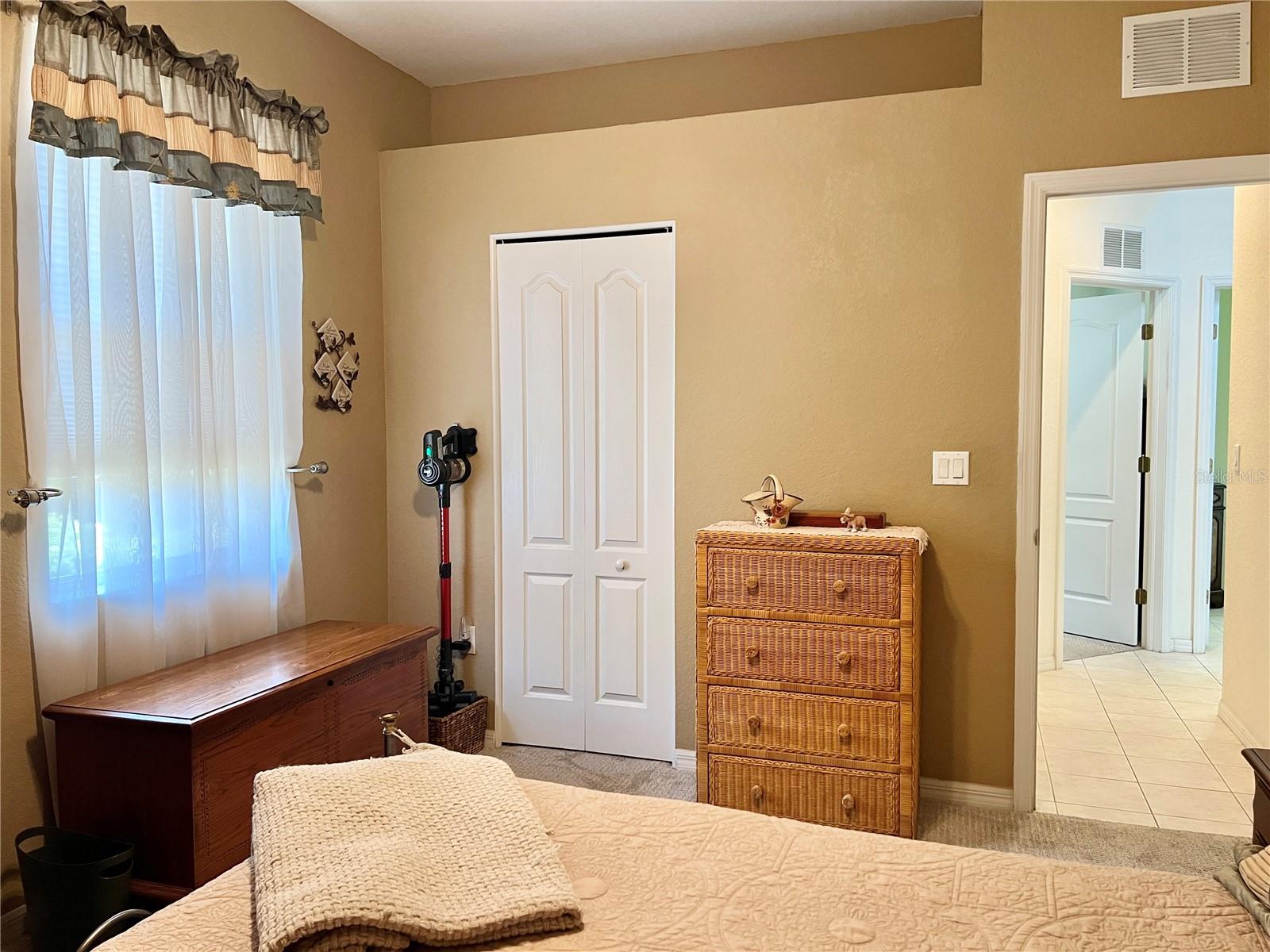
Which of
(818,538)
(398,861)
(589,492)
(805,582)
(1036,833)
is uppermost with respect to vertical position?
(589,492)

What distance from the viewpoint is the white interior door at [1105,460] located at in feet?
18.1

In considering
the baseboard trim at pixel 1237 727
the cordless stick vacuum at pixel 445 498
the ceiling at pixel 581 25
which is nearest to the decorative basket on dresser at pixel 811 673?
the cordless stick vacuum at pixel 445 498

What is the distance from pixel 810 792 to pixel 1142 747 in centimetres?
179

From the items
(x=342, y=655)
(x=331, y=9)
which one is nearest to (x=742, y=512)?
(x=342, y=655)

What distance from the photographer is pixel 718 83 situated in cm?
413

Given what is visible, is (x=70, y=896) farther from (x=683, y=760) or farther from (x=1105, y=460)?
(x=1105, y=460)

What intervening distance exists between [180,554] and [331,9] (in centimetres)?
211

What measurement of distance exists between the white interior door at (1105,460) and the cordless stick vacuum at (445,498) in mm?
3564

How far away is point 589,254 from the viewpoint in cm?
379

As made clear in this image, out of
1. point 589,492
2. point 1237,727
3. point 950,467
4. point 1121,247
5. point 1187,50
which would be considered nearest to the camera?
point 1187,50

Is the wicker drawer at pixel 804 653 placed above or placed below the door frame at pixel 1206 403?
below

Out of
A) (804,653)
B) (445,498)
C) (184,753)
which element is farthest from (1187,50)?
(184,753)

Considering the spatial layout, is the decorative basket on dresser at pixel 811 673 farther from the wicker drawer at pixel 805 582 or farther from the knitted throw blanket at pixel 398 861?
the knitted throw blanket at pixel 398 861

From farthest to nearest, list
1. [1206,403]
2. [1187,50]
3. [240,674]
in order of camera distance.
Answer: [1206,403], [1187,50], [240,674]
